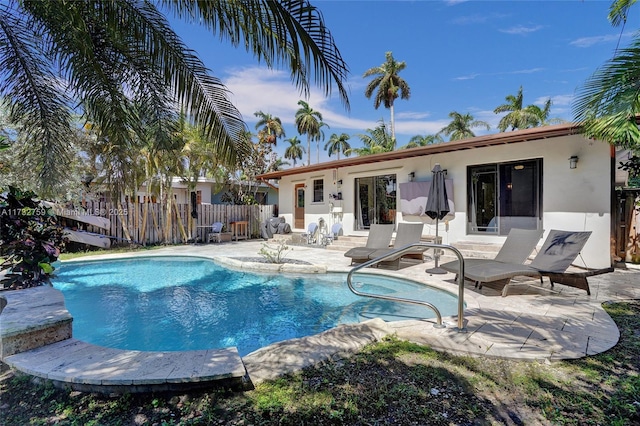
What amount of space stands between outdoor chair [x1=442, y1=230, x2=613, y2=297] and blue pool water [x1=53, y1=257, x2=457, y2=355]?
0.82 metres

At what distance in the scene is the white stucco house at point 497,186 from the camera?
8.04 m

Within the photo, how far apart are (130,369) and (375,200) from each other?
11537mm

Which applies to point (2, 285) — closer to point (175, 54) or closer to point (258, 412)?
point (175, 54)

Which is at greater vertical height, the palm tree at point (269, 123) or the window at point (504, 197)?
the palm tree at point (269, 123)

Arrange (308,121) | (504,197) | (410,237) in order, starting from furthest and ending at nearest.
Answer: (308,121), (504,197), (410,237)

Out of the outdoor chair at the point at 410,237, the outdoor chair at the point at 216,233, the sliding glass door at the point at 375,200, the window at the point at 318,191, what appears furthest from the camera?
the outdoor chair at the point at 216,233

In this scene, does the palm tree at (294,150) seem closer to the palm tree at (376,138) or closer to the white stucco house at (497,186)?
the palm tree at (376,138)

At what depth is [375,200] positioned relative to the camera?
43.7 feet

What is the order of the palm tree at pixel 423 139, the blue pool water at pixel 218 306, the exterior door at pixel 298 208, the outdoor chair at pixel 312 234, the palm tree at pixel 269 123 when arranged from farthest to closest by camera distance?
the palm tree at pixel 423 139
the palm tree at pixel 269 123
the exterior door at pixel 298 208
the outdoor chair at pixel 312 234
the blue pool water at pixel 218 306


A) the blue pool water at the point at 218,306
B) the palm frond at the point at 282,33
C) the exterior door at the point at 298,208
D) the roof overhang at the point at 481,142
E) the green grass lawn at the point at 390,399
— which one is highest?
the roof overhang at the point at 481,142

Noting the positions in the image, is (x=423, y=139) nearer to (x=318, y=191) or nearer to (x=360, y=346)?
(x=318, y=191)

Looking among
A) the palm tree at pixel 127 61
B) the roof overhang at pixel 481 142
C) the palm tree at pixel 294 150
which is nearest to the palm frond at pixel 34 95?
the palm tree at pixel 127 61

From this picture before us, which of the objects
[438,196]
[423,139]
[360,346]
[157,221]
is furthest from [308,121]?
[360,346]

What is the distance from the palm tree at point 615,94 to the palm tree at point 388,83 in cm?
2826
